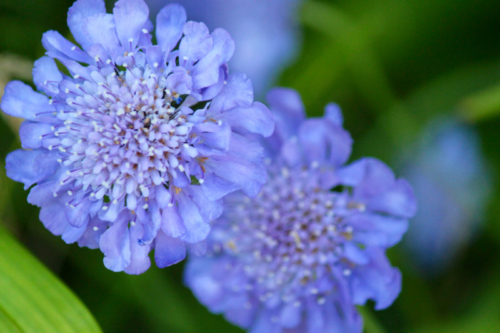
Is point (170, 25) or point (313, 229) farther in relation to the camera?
point (313, 229)

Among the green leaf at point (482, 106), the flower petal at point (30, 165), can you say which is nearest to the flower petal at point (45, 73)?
the flower petal at point (30, 165)

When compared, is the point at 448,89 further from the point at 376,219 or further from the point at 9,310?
the point at 9,310

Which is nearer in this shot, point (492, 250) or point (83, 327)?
point (83, 327)

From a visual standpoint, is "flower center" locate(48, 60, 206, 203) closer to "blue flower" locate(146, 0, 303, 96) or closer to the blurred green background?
the blurred green background

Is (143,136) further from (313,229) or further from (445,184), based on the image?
(445,184)

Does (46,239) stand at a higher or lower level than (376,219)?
lower

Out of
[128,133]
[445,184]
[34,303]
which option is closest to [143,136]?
[128,133]

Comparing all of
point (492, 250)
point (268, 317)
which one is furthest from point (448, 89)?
point (268, 317)
